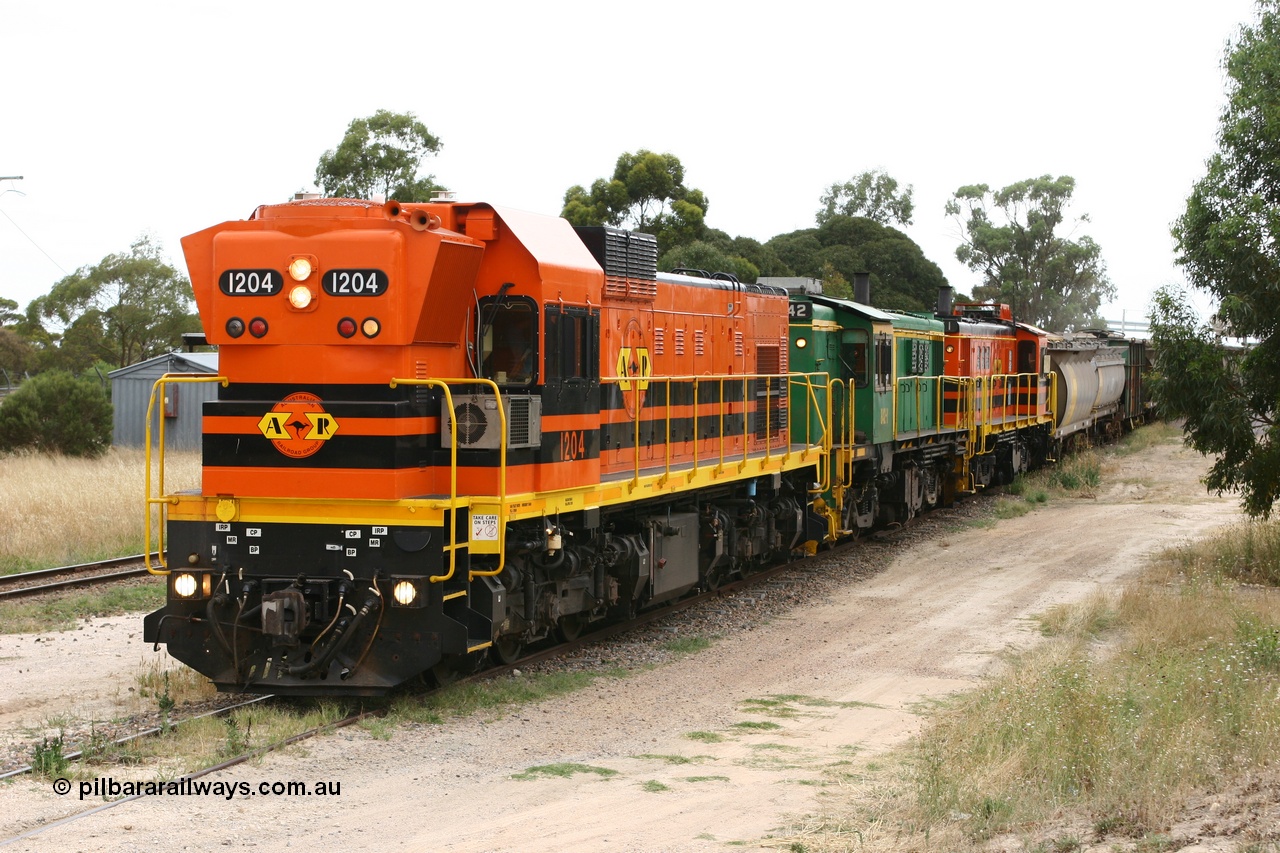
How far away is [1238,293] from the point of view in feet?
57.4

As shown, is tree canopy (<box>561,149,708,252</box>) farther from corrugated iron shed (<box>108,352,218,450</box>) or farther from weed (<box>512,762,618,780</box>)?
weed (<box>512,762,618,780</box>)

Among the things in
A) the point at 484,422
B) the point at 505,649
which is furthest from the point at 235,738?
the point at 505,649

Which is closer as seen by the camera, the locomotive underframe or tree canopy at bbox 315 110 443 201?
the locomotive underframe

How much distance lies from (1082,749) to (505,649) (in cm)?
538

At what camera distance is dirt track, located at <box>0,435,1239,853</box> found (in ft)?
23.8

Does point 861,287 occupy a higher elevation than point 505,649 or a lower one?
higher

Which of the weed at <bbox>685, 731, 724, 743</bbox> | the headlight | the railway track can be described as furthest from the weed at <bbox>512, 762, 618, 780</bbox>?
the railway track

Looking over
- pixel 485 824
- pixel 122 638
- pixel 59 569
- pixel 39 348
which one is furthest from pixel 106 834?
pixel 39 348

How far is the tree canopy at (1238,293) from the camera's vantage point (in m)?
17.3

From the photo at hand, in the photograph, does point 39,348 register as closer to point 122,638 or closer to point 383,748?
point 122,638

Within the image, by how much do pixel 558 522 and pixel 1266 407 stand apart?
1157 centimetres

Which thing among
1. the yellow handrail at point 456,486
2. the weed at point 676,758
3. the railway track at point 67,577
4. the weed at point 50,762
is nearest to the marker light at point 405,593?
the yellow handrail at point 456,486

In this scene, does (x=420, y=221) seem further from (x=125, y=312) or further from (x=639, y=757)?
(x=125, y=312)
